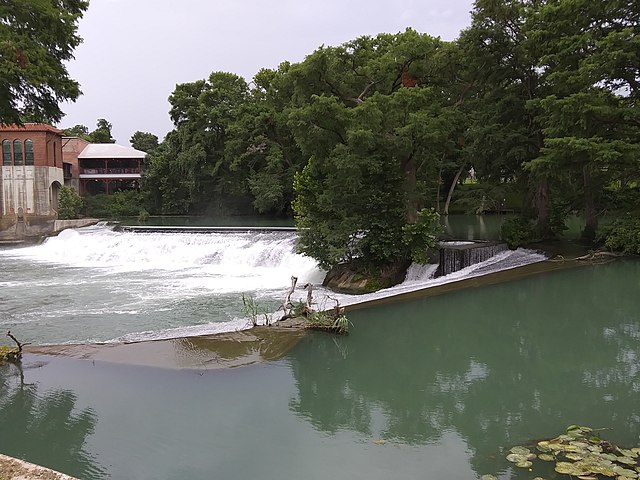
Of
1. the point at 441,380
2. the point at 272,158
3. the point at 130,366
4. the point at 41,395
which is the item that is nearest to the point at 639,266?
the point at 441,380

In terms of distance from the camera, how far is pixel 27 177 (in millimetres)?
32156

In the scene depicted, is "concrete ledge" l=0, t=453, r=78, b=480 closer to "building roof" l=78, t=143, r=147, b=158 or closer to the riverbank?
the riverbank

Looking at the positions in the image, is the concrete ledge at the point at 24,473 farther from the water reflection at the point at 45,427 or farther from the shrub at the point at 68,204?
the shrub at the point at 68,204

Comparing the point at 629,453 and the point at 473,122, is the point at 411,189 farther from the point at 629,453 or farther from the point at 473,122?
the point at 629,453

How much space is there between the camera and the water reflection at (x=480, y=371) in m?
5.76

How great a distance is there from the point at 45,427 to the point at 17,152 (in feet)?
101

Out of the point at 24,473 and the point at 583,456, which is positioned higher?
the point at 24,473

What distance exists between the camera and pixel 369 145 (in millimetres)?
13336

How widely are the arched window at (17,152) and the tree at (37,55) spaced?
26.7m

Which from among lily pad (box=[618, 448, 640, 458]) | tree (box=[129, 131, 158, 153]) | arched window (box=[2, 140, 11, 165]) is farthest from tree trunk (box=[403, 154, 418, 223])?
tree (box=[129, 131, 158, 153])

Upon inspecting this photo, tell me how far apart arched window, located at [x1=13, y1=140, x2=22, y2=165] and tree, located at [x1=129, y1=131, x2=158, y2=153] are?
62.8ft

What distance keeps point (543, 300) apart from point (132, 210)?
110 ft

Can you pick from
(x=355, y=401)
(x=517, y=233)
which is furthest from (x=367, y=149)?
(x=355, y=401)

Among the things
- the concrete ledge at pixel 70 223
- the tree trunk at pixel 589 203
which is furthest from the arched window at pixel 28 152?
the tree trunk at pixel 589 203
